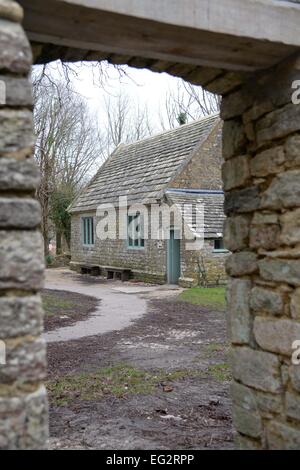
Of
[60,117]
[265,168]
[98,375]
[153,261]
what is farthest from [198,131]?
[265,168]

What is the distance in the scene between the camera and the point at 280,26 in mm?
3088

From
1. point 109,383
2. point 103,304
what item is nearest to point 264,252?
point 109,383

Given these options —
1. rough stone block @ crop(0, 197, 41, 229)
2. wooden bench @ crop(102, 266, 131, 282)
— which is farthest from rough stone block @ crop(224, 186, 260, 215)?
wooden bench @ crop(102, 266, 131, 282)

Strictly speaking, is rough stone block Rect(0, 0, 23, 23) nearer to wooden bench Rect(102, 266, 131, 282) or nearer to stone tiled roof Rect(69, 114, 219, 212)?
stone tiled roof Rect(69, 114, 219, 212)

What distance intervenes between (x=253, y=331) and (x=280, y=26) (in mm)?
2101

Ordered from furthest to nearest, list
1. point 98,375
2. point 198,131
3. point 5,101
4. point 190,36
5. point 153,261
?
point 198,131
point 153,261
point 98,375
point 190,36
point 5,101

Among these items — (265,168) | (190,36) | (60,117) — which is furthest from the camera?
(60,117)

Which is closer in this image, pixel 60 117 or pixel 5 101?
pixel 5 101

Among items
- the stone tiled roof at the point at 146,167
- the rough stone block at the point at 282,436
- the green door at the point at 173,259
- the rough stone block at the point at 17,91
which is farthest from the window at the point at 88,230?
the rough stone block at the point at 17,91

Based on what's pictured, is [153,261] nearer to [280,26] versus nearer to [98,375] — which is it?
[98,375]

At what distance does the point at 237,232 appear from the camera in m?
3.92

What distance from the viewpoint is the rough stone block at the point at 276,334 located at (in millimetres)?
3369

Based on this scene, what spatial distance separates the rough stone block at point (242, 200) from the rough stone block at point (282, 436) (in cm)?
155

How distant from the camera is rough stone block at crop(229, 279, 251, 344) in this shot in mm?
3787
